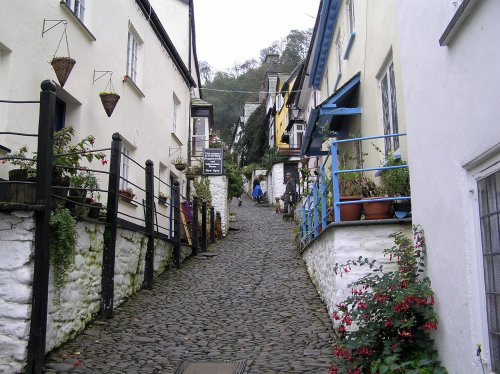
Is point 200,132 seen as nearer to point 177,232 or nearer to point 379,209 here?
point 177,232

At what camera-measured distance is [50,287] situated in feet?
17.1

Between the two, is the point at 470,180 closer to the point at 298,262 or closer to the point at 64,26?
the point at 64,26

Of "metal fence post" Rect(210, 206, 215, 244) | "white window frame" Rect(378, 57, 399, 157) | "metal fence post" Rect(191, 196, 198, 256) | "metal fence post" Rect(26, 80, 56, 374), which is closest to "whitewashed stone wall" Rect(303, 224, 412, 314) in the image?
"white window frame" Rect(378, 57, 399, 157)

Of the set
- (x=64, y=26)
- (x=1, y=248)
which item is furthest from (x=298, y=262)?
→ (x=1, y=248)

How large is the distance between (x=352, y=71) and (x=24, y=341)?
862 centimetres

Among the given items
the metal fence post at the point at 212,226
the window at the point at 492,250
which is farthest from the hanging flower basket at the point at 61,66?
the metal fence post at the point at 212,226

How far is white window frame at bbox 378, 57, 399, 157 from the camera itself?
8.02 meters

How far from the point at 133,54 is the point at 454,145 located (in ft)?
30.7

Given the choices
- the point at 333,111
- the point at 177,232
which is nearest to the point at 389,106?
the point at 333,111

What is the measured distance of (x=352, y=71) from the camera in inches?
433

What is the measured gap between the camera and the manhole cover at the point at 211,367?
497 cm

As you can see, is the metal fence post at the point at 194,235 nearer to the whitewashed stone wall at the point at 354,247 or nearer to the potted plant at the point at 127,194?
the potted plant at the point at 127,194

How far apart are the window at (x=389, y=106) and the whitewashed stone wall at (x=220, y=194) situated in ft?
36.8

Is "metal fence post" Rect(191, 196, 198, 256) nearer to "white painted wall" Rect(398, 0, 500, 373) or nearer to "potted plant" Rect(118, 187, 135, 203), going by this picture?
"potted plant" Rect(118, 187, 135, 203)
